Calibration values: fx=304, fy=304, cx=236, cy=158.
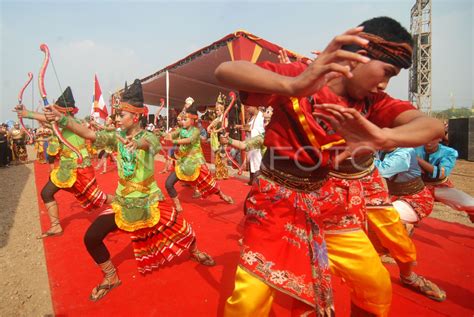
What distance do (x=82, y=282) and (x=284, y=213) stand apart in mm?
2563

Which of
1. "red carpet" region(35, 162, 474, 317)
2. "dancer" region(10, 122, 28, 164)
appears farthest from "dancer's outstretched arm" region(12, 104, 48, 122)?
"dancer" region(10, 122, 28, 164)

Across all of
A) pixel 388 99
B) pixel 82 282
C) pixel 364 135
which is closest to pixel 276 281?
pixel 364 135

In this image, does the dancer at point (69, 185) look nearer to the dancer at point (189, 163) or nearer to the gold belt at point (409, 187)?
the dancer at point (189, 163)

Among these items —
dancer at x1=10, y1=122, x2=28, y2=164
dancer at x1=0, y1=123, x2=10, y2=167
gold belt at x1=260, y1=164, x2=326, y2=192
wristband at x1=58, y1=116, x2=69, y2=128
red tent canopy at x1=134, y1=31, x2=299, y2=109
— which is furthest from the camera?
dancer at x1=10, y1=122, x2=28, y2=164

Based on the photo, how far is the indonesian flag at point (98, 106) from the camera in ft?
32.7

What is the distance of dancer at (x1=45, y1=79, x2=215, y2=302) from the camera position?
9.16 ft

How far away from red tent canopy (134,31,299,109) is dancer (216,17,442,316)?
2.95 metres

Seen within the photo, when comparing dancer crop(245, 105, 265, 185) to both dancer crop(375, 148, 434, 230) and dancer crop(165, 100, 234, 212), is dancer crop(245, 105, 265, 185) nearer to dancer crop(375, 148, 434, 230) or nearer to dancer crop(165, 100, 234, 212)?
dancer crop(165, 100, 234, 212)

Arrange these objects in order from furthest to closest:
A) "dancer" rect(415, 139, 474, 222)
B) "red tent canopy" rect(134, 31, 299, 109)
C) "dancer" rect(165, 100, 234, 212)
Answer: "red tent canopy" rect(134, 31, 299, 109)
"dancer" rect(165, 100, 234, 212)
"dancer" rect(415, 139, 474, 222)

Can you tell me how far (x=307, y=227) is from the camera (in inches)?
60.3

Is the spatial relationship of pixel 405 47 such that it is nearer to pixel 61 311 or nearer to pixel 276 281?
pixel 276 281

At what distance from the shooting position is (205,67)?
1220 centimetres

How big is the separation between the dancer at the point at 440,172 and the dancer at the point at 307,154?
266 centimetres

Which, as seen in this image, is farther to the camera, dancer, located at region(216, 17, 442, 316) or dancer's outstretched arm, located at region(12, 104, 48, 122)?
dancer's outstretched arm, located at region(12, 104, 48, 122)
